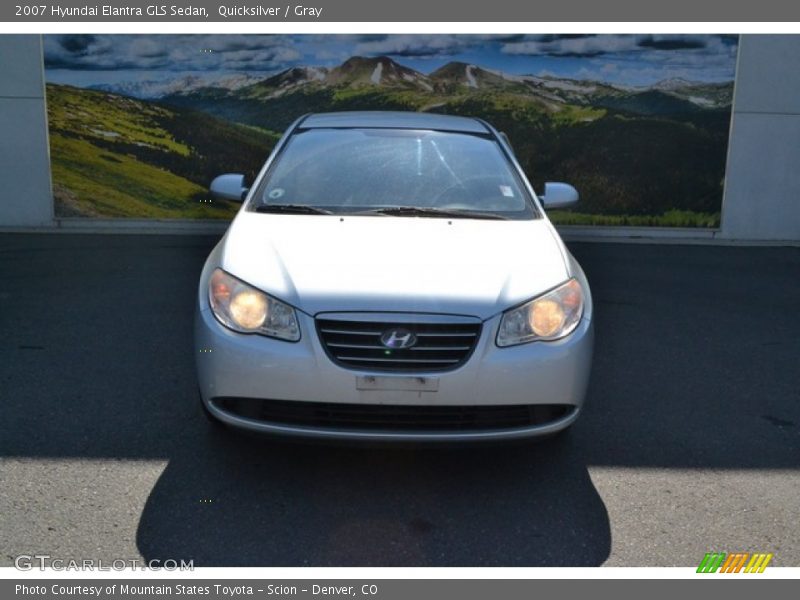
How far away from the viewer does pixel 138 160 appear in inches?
476

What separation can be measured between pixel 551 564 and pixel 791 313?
546 centimetres

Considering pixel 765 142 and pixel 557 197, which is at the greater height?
pixel 557 197

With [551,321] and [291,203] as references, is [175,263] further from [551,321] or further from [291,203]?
[551,321]

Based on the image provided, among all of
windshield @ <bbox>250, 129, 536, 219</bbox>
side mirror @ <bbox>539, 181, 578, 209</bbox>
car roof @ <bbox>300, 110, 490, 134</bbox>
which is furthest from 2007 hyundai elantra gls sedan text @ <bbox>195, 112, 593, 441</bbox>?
car roof @ <bbox>300, 110, 490, 134</bbox>

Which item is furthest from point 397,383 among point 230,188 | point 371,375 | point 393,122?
point 393,122

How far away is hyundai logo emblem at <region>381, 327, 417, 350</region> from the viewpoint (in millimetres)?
3725

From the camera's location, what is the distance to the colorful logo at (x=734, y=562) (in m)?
3.45

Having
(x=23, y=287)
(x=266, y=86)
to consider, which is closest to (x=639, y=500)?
(x=23, y=287)

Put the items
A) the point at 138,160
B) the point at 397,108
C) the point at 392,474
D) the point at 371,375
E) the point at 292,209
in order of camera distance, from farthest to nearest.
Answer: the point at 397,108
the point at 138,160
the point at 292,209
the point at 392,474
the point at 371,375

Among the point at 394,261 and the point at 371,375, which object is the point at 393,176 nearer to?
the point at 394,261

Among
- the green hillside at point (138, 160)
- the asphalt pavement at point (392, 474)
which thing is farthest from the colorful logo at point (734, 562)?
the green hillside at point (138, 160)

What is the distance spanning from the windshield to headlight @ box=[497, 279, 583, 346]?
2.90 feet

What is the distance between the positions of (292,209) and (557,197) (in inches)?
68.8

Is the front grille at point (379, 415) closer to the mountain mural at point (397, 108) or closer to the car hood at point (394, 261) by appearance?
the car hood at point (394, 261)
